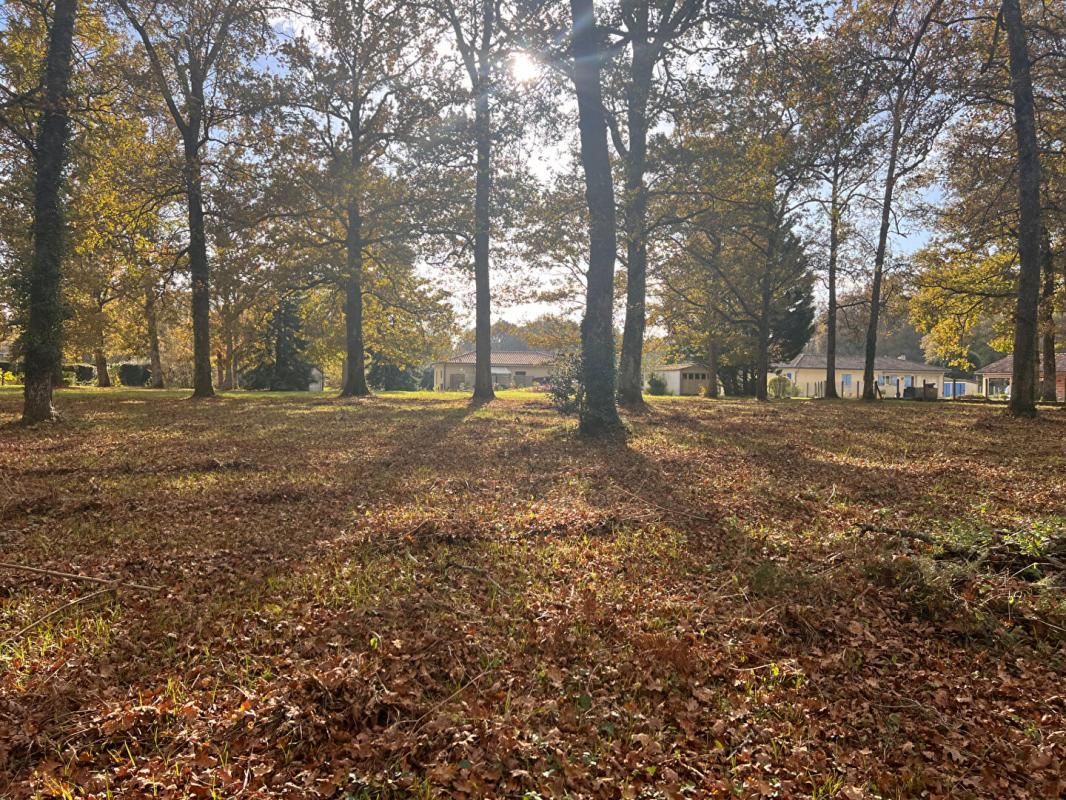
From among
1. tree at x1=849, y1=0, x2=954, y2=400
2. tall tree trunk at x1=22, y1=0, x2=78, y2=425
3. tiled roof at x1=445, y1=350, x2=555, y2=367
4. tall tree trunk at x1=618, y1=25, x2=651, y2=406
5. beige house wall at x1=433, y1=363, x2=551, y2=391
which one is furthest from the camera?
tiled roof at x1=445, y1=350, x2=555, y2=367

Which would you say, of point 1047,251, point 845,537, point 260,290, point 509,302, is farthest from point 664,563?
point 1047,251

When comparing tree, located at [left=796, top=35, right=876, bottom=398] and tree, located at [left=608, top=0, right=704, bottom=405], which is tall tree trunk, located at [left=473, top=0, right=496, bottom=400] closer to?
tree, located at [left=608, top=0, right=704, bottom=405]

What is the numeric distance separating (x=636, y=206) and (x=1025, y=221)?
26.3ft

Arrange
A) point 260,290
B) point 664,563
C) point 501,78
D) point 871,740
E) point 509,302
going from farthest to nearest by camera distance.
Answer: point 509,302, point 260,290, point 501,78, point 664,563, point 871,740

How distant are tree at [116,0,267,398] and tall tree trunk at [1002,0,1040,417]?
59.0 feet

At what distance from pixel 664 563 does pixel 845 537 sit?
143cm

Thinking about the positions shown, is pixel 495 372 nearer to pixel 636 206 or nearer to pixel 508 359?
pixel 508 359

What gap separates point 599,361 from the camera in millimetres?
9211

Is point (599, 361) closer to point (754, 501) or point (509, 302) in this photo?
point (754, 501)

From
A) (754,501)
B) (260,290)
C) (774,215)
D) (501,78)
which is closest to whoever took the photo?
(754,501)

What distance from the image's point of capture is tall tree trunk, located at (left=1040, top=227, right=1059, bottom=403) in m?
17.5

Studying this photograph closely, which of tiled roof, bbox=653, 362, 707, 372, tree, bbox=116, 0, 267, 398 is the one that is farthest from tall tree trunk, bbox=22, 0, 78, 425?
tiled roof, bbox=653, 362, 707, 372

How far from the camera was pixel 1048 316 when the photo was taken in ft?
61.0

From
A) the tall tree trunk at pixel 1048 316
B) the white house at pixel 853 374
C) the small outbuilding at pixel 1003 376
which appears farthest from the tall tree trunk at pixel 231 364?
the small outbuilding at pixel 1003 376
